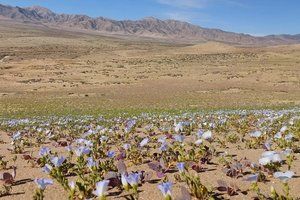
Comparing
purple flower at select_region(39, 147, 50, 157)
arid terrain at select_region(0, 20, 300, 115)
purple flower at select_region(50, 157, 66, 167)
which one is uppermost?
purple flower at select_region(50, 157, 66, 167)

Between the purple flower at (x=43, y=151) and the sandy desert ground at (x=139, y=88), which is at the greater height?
the purple flower at (x=43, y=151)

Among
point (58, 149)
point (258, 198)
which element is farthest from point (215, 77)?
point (258, 198)

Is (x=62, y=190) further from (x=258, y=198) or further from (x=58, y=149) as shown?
(x=58, y=149)

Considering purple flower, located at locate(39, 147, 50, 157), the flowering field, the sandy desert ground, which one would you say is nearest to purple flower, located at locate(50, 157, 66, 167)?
the flowering field

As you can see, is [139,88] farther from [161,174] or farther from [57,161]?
[57,161]

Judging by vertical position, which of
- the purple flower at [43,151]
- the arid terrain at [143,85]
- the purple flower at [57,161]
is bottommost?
the arid terrain at [143,85]

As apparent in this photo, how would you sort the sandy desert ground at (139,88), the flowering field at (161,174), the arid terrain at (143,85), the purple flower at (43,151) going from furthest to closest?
the arid terrain at (143,85), the sandy desert ground at (139,88), the purple flower at (43,151), the flowering field at (161,174)

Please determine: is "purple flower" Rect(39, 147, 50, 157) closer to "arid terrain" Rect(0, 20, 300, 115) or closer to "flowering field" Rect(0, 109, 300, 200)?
"flowering field" Rect(0, 109, 300, 200)

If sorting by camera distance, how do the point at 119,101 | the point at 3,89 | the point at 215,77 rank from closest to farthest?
the point at 119,101
the point at 3,89
the point at 215,77

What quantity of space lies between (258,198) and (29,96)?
42578 mm

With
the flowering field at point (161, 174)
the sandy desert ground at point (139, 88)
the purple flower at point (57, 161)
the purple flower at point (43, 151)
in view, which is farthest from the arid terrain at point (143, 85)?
the purple flower at point (57, 161)

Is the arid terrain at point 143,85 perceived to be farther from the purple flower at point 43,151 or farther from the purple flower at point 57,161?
the purple flower at point 57,161

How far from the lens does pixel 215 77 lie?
214ft

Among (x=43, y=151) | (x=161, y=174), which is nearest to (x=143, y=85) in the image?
(x=43, y=151)
